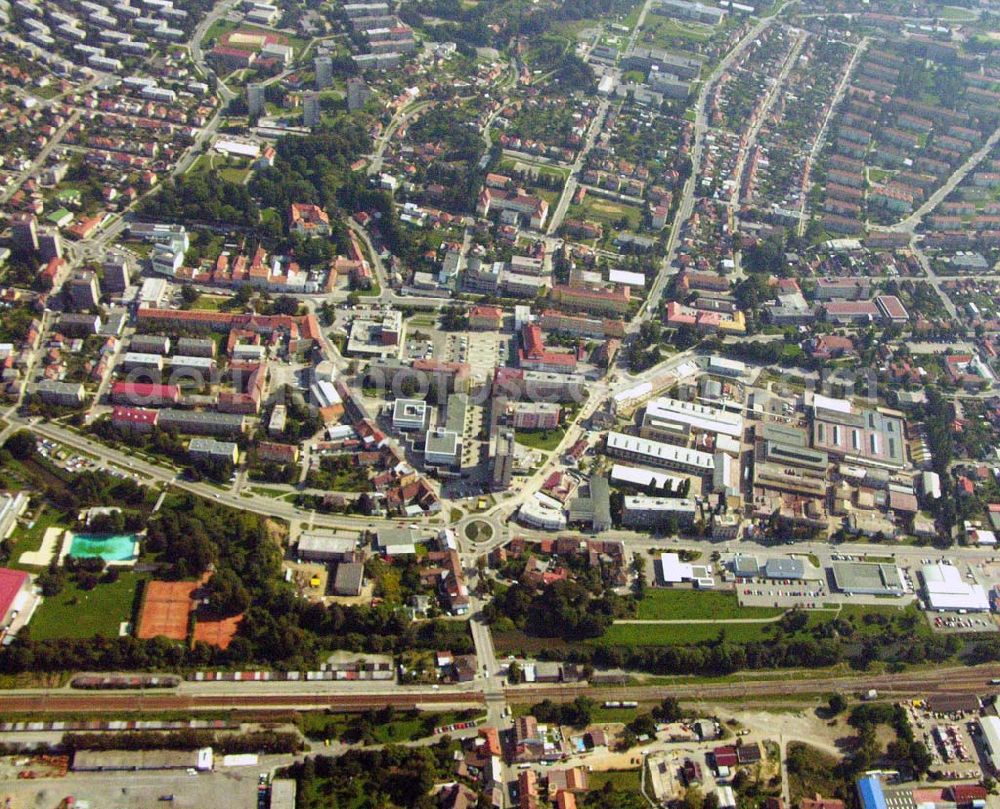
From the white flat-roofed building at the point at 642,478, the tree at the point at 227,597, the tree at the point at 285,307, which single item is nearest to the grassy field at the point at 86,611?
the tree at the point at 227,597

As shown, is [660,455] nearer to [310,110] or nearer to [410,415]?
[410,415]

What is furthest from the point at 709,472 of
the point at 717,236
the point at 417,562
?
the point at 717,236

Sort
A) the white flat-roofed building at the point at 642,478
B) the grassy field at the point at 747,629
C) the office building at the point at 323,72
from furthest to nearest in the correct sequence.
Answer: the office building at the point at 323,72, the white flat-roofed building at the point at 642,478, the grassy field at the point at 747,629

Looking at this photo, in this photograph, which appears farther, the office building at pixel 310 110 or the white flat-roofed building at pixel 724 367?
the office building at pixel 310 110

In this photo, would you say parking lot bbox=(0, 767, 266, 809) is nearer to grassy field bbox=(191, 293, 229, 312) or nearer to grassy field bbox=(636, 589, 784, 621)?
grassy field bbox=(636, 589, 784, 621)

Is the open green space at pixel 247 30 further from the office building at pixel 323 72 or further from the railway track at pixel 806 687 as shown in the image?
the railway track at pixel 806 687
